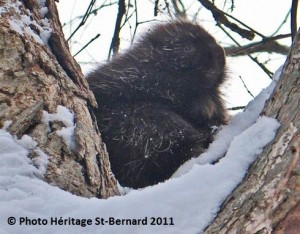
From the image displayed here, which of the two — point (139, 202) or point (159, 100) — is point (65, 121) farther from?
point (159, 100)

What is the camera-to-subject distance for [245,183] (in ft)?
4.04

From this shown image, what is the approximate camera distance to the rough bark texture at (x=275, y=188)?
111 cm

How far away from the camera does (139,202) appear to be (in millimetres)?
1256

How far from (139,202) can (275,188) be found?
0.97ft

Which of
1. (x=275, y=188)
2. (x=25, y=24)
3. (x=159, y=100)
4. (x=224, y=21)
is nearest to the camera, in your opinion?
(x=275, y=188)

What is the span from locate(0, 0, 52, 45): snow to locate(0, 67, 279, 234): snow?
1.60 ft

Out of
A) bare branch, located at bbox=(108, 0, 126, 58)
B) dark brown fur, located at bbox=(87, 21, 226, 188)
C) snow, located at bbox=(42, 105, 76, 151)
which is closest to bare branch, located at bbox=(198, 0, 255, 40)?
dark brown fur, located at bbox=(87, 21, 226, 188)

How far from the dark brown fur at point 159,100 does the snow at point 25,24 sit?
1.98 feet

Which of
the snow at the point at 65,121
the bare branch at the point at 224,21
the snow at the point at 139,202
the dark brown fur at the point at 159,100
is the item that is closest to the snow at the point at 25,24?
the snow at the point at 65,121

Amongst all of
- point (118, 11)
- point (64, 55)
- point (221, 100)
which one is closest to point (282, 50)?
point (221, 100)

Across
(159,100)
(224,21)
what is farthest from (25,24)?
(224,21)

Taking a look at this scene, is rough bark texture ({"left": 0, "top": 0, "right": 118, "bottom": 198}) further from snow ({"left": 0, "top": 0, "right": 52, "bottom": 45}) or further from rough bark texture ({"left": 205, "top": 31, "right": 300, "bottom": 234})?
rough bark texture ({"left": 205, "top": 31, "right": 300, "bottom": 234})

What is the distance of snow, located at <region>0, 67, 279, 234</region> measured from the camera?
121 centimetres

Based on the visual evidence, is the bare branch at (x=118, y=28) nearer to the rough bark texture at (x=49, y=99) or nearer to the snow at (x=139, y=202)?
the rough bark texture at (x=49, y=99)
